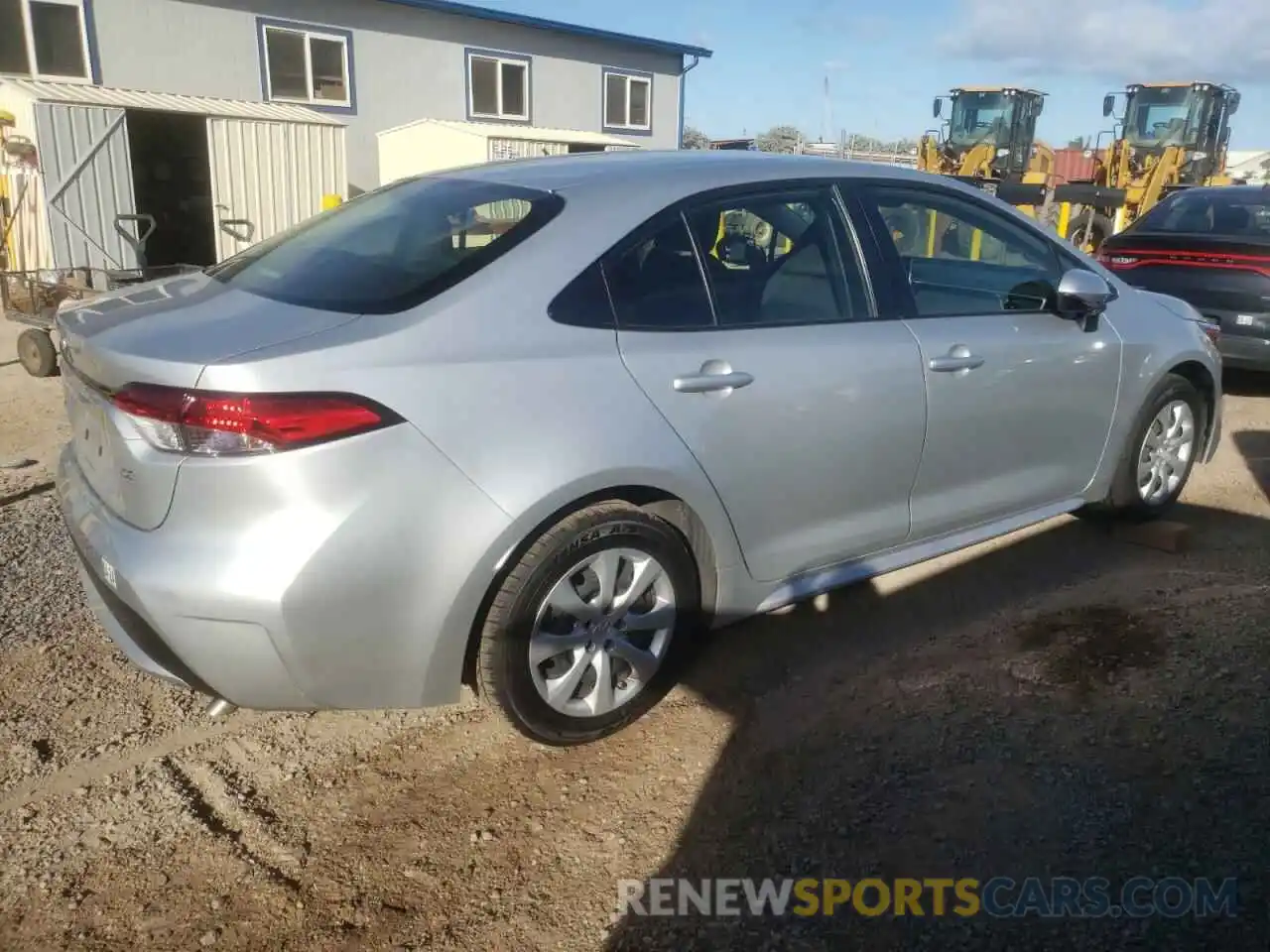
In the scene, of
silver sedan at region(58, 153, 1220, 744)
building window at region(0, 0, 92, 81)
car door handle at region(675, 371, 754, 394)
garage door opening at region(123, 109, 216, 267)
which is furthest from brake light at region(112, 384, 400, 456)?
building window at region(0, 0, 92, 81)

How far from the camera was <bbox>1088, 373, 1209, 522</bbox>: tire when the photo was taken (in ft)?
14.5

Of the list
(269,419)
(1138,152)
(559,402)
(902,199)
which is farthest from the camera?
(1138,152)

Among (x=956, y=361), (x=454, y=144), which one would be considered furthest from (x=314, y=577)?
(x=454, y=144)

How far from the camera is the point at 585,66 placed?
735 inches

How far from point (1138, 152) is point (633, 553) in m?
18.4

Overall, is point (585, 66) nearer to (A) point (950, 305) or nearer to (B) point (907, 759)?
(A) point (950, 305)

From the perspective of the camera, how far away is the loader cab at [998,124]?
18.9 m

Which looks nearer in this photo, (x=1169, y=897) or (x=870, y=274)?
(x=1169, y=897)

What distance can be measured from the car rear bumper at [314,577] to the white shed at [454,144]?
1248 centimetres

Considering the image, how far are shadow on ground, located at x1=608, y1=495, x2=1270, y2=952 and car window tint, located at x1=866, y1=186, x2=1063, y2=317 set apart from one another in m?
1.14

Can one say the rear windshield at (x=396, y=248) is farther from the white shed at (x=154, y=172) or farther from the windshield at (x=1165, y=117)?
the windshield at (x=1165, y=117)

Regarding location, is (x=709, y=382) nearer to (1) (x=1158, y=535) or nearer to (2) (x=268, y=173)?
(1) (x=1158, y=535)

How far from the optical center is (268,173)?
41.9ft

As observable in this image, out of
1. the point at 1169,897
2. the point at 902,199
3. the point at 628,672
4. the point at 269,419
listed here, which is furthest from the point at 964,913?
the point at 902,199
